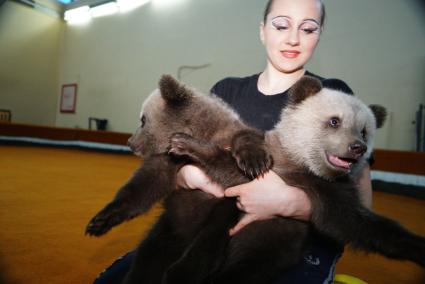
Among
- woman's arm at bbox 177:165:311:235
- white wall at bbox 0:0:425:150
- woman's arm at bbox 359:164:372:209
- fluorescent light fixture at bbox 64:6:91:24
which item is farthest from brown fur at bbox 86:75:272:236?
fluorescent light fixture at bbox 64:6:91:24

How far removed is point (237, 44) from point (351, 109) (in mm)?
7317

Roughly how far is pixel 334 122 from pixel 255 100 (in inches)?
24.6

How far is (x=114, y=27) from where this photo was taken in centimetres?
1129

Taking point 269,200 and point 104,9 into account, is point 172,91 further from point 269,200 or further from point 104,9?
point 104,9

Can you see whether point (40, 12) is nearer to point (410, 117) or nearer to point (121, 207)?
point (410, 117)

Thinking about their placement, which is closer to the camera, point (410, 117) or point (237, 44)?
point (410, 117)


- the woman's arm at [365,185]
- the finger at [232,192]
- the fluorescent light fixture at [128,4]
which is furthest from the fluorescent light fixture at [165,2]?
the finger at [232,192]

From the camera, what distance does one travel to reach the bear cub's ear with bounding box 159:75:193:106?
1.78 meters

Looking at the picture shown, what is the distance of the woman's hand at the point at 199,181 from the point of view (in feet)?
5.20

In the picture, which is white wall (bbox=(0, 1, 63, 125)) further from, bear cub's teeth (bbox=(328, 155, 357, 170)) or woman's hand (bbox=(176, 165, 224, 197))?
bear cub's teeth (bbox=(328, 155, 357, 170))

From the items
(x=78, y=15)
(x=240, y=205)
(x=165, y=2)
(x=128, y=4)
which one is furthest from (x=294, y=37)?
(x=78, y=15)

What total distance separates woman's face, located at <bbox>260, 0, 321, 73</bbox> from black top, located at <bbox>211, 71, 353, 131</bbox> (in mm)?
178

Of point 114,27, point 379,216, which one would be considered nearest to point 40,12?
point 114,27

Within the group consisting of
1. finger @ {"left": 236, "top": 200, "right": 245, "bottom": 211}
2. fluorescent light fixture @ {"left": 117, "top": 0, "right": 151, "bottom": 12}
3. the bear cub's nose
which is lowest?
finger @ {"left": 236, "top": 200, "right": 245, "bottom": 211}
